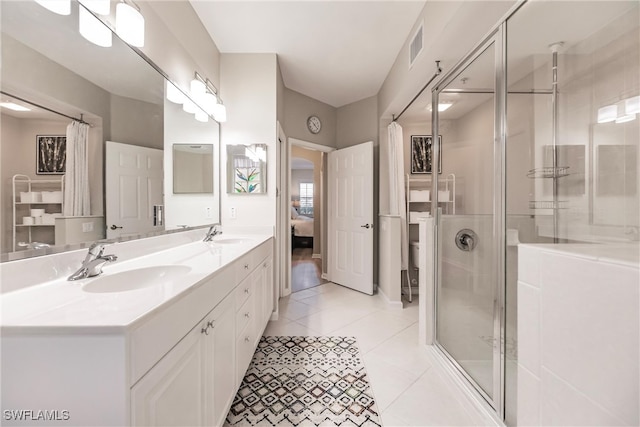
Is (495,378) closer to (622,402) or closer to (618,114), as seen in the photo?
(622,402)

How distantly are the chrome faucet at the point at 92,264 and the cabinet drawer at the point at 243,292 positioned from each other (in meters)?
0.58

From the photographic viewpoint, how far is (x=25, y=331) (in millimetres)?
539

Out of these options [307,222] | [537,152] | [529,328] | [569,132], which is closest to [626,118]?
[569,132]

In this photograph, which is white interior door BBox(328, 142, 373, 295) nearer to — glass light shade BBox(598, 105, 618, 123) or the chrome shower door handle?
the chrome shower door handle

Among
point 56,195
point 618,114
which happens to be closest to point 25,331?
point 56,195

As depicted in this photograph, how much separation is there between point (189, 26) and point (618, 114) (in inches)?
109

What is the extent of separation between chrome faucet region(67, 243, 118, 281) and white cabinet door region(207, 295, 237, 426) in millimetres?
489

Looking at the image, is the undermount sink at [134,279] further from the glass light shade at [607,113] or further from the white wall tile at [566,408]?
the glass light shade at [607,113]

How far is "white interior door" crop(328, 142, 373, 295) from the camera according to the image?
319 centimetres

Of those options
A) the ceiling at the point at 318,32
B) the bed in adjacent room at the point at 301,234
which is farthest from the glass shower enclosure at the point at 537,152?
the bed in adjacent room at the point at 301,234

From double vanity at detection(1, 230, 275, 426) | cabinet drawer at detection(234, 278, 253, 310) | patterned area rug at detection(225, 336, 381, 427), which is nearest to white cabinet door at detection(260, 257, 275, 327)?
patterned area rug at detection(225, 336, 381, 427)

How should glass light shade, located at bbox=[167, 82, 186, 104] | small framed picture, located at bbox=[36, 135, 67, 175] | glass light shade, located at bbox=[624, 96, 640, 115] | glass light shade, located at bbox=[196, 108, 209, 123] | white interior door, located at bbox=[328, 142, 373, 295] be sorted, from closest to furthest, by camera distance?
small framed picture, located at bbox=[36, 135, 67, 175], glass light shade, located at bbox=[624, 96, 640, 115], glass light shade, located at bbox=[167, 82, 186, 104], glass light shade, located at bbox=[196, 108, 209, 123], white interior door, located at bbox=[328, 142, 373, 295]

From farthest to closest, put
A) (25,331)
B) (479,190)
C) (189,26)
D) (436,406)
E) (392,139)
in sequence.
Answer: (392,139) → (189,26) → (479,190) → (436,406) → (25,331)

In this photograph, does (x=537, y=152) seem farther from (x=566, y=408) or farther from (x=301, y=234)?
(x=301, y=234)
